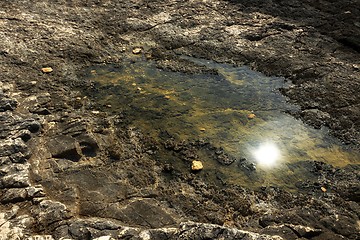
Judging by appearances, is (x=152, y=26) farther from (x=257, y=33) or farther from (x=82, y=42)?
(x=257, y=33)

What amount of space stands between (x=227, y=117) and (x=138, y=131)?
6.01ft

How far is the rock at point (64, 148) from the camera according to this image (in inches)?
196

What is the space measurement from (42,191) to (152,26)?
20.1 feet

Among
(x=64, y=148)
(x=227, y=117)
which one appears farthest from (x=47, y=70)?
(x=227, y=117)

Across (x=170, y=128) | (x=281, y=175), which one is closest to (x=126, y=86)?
(x=170, y=128)

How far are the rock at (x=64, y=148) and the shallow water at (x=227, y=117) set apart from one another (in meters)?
1.29

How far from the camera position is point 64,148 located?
505 centimetres

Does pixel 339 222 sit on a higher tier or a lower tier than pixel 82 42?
lower

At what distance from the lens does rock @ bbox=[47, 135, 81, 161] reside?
4.99 meters

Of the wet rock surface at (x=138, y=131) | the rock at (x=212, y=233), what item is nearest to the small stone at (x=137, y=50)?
the wet rock surface at (x=138, y=131)

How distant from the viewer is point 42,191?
4.28 metres

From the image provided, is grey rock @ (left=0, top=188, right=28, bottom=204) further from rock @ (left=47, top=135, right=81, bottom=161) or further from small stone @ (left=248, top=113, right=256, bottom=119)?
small stone @ (left=248, top=113, right=256, bottom=119)

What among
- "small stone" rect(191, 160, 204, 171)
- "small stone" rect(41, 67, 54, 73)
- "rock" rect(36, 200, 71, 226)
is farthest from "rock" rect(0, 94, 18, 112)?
"small stone" rect(191, 160, 204, 171)

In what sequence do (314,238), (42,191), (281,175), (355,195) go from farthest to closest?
1. (281,175)
2. (355,195)
3. (42,191)
4. (314,238)
